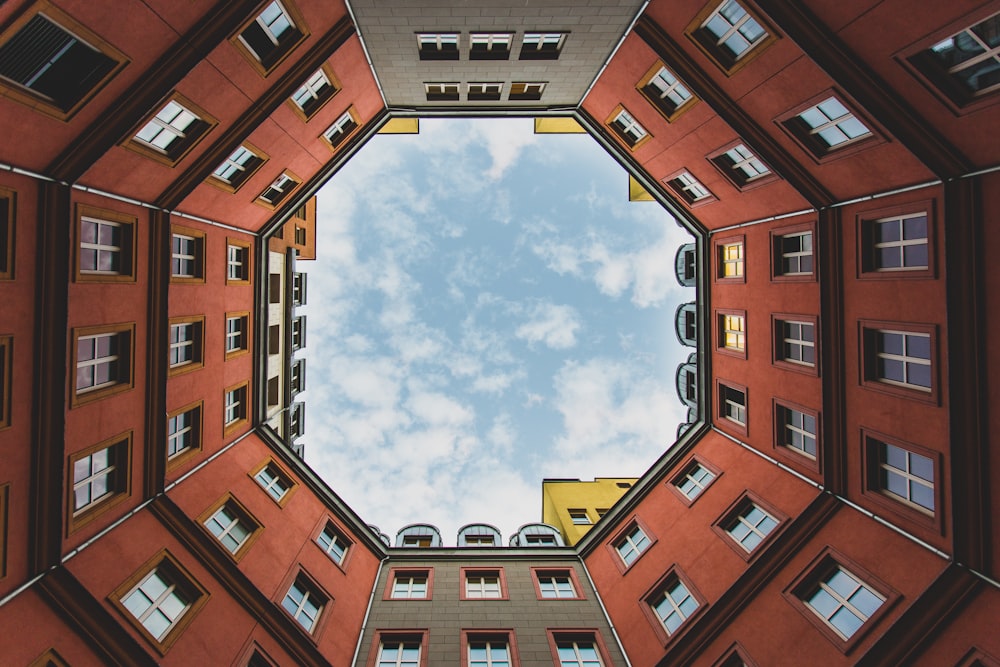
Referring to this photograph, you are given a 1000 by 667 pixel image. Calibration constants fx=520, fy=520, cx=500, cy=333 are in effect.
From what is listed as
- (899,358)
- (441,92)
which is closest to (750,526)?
(899,358)

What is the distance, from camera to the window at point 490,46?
2295cm

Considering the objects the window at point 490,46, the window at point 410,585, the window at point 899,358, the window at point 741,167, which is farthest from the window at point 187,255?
the window at point 899,358

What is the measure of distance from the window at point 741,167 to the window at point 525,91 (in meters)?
9.92

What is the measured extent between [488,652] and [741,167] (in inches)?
942

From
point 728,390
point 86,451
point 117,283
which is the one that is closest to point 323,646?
point 86,451

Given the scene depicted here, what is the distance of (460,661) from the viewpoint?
21.8 meters

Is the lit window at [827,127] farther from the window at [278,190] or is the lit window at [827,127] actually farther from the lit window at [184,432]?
the lit window at [184,432]

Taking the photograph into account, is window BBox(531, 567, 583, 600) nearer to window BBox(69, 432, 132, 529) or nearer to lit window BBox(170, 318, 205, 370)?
window BBox(69, 432, 132, 529)

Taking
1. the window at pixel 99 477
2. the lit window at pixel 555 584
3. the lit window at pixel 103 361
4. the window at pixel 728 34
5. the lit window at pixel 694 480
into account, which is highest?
the window at pixel 728 34

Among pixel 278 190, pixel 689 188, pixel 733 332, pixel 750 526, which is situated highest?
pixel 689 188

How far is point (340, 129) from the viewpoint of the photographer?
89.4ft

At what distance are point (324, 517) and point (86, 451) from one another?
14.0m

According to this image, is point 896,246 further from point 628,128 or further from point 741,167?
point 628,128

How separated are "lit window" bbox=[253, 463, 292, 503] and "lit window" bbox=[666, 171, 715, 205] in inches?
1025
